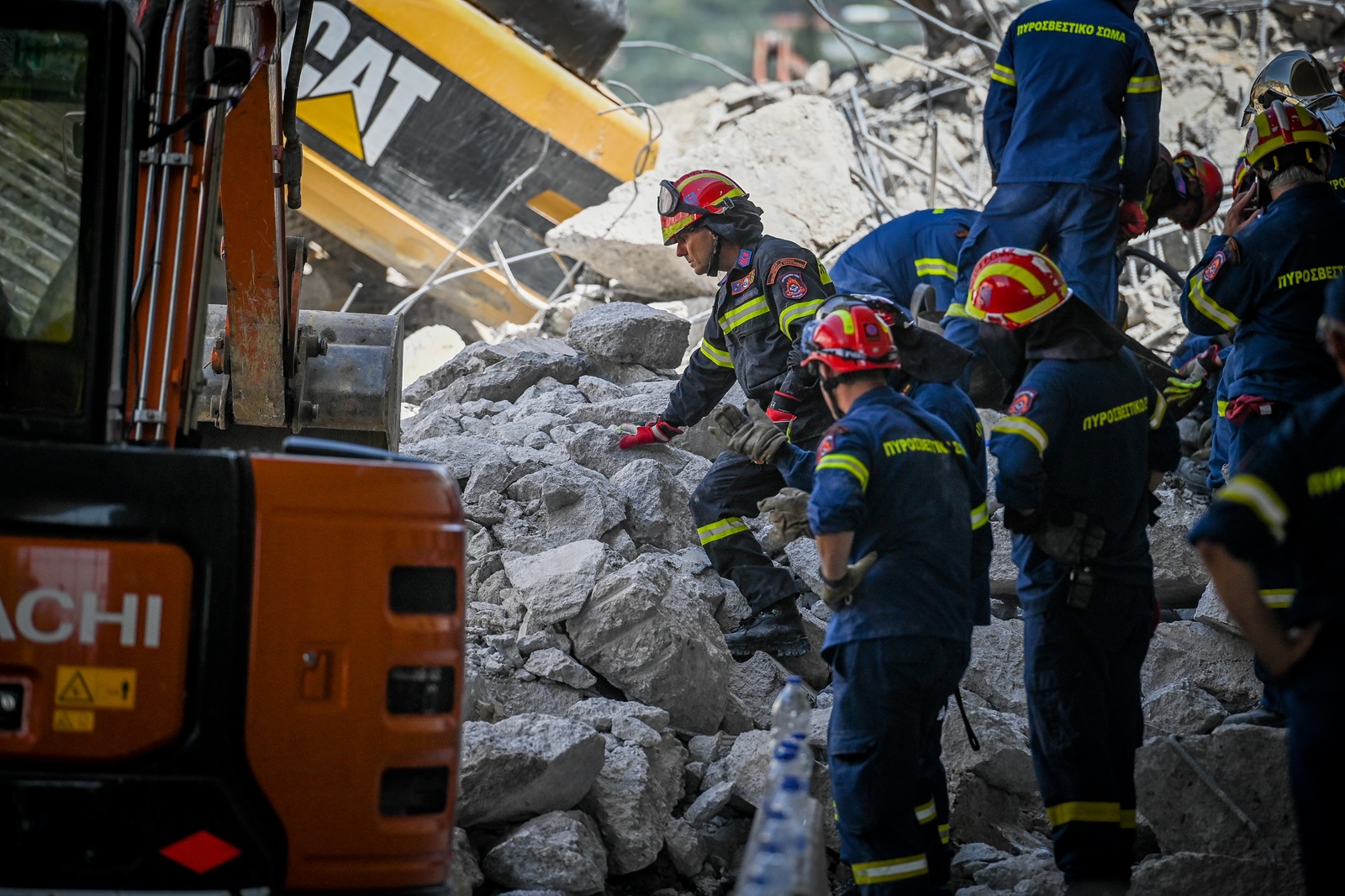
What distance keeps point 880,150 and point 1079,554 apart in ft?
22.7

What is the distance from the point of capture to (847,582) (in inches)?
144

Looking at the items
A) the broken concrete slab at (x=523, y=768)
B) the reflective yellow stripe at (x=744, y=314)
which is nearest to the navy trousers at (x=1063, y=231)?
the reflective yellow stripe at (x=744, y=314)

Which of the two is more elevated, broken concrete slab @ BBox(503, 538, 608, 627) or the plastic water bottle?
broken concrete slab @ BBox(503, 538, 608, 627)

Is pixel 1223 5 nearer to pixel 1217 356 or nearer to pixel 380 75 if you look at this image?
pixel 1217 356

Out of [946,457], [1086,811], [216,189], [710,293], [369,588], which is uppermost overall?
[710,293]

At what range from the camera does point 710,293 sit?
8852mm

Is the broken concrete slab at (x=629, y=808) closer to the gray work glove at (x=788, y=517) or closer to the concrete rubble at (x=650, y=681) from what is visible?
→ the concrete rubble at (x=650, y=681)

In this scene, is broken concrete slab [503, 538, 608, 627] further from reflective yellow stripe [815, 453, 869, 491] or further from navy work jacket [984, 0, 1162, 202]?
navy work jacket [984, 0, 1162, 202]

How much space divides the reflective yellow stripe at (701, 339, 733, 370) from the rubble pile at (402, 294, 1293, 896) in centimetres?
54

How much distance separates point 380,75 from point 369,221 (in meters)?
0.98

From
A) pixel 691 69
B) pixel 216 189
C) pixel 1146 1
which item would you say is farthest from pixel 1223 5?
pixel 691 69

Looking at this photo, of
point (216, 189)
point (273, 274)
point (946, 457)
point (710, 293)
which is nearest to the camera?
point (216, 189)

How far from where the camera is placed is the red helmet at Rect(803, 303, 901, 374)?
3865mm

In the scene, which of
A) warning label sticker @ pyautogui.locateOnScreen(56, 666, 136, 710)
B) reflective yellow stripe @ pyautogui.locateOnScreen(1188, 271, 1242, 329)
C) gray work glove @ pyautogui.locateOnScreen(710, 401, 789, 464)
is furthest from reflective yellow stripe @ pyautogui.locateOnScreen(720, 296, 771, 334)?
warning label sticker @ pyautogui.locateOnScreen(56, 666, 136, 710)
